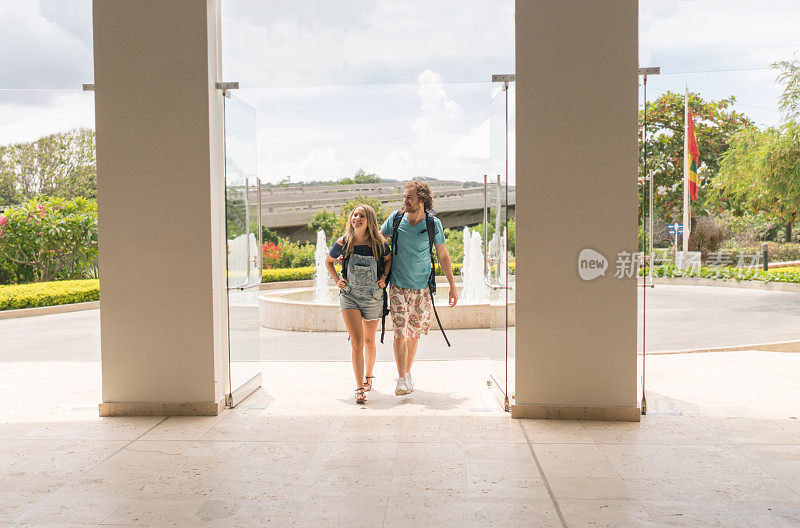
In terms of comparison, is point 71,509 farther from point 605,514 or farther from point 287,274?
point 287,274

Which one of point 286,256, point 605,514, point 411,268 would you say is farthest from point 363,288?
point 286,256

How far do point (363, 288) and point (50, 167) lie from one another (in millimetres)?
24250

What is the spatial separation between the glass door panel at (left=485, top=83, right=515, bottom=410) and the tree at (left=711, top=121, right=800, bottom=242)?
1151 centimetres

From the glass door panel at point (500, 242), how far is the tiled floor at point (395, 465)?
11.2 inches

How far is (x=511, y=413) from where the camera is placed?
13.2ft

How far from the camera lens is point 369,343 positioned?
15.1 feet

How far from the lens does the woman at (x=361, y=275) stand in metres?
4.40

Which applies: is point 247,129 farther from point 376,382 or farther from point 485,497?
point 485,497

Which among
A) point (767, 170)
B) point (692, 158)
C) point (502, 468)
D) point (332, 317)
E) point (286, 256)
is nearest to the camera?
point (502, 468)

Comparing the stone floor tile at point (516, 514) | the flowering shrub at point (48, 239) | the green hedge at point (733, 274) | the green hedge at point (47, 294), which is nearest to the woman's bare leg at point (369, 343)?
the stone floor tile at point (516, 514)

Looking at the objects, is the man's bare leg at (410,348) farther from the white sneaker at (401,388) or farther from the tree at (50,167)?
the tree at (50,167)

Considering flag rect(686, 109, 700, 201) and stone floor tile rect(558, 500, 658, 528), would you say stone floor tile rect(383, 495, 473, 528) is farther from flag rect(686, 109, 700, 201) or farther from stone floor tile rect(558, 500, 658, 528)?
flag rect(686, 109, 700, 201)

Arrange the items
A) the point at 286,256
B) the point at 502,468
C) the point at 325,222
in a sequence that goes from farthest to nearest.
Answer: the point at 325,222 → the point at 286,256 → the point at 502,468

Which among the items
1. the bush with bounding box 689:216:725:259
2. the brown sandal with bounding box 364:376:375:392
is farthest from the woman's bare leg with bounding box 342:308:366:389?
the bush with bounding box 689:216:725:259
